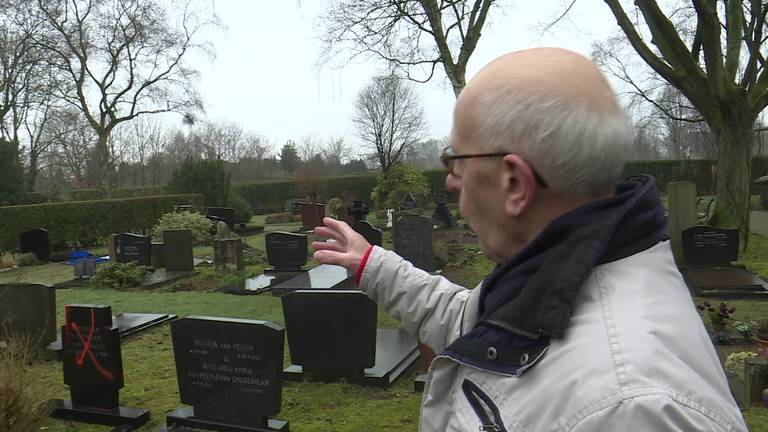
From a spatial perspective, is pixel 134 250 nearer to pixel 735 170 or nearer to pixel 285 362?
pixel 285 362

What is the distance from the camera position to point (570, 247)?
103 centimetres

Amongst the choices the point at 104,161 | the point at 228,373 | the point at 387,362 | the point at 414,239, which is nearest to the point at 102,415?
the point at 228,373

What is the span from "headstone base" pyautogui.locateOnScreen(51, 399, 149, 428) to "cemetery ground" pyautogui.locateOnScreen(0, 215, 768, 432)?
0.06 metres

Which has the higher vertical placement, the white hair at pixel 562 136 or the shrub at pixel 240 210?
the white hair at pixel 562 136

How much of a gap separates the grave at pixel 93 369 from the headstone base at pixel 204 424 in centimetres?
37

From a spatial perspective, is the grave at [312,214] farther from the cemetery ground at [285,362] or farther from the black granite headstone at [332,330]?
the black granite headstone at [332,330]

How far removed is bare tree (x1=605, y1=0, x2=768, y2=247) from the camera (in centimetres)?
1078

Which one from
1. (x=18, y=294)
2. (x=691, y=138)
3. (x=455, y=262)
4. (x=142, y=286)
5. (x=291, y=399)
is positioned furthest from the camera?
(x=691, y=138)

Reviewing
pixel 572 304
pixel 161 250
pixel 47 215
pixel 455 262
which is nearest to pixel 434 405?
pixel 572 304

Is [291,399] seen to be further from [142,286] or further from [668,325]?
[142,286]

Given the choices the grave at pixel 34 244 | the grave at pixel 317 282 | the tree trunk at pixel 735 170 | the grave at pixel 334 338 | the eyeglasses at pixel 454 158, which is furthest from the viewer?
the grave at pixel 34 244

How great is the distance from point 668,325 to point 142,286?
11.8m

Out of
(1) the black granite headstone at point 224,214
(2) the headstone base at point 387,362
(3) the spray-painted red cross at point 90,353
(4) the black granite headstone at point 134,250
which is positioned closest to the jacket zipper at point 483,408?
(2) the headstone base at point 387,362

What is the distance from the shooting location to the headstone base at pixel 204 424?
427cm
